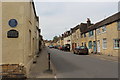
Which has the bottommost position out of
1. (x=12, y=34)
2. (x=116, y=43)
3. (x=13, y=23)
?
(x=116, y=43)

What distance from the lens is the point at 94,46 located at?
30.2 meters

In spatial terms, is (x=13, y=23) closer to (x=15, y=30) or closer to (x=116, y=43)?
(x=15, y=30)

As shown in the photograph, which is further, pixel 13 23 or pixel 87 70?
pixel 87 70

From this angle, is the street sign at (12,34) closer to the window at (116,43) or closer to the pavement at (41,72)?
the pavement at (41,72)

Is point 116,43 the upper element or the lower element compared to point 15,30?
lower

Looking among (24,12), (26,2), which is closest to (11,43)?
(24,12)

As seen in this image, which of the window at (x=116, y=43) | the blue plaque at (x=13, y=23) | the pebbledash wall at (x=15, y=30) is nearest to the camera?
the pebbledash wall at (x=15, y=30)

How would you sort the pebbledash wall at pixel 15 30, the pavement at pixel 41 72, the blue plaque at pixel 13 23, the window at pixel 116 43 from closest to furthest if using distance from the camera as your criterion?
the pebbledash wall at pixel 15 30 < the blue plaque at pixel 13 23 < the pavement at pixel 41 72 < the window at pixel 116 43

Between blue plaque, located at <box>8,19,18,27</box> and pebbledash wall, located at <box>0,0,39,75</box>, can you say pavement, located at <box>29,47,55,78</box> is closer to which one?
pebbledash wall, located at <box>0,0,39,75</box>

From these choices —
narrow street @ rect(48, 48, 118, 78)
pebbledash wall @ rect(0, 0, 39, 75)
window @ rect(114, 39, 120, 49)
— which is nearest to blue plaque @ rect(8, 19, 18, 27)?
pebbledash wall @ rect(0, 0, 39, 75)

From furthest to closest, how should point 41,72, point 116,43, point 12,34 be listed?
point 116,43 < point 41,72 < point 12,34

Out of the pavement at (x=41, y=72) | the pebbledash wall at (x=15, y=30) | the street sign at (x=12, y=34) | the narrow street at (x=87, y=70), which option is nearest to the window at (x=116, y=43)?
the narrow street at (x=87, y=70)

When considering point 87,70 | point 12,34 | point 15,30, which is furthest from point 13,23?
point 87,70

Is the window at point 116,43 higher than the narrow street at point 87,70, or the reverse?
the window at point 116,43
